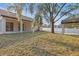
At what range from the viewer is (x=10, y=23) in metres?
4.54

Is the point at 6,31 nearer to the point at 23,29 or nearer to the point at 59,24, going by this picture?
the point at 23,29

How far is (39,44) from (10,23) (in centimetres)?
92

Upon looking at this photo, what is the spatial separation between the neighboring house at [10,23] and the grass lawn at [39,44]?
0.50 ft

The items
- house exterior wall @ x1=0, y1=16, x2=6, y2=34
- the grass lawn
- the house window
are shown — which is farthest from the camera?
the house window

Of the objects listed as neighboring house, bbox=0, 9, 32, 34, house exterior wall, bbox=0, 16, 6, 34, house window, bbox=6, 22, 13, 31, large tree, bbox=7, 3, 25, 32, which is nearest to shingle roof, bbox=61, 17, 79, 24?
neighboring house, bbox=0, 9, 32, 34

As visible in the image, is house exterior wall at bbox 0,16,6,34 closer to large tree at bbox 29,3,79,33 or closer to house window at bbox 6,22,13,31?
house window at bbox 6,22,13,31

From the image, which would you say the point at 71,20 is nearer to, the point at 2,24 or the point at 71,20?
the point at 71,20

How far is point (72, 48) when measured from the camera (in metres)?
4.11

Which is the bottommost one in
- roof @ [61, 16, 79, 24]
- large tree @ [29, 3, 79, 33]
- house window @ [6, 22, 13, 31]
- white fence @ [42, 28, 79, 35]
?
white fence @ [42, 28, 79, 35]

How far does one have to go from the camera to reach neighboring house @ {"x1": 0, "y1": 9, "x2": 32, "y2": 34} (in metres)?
4.25

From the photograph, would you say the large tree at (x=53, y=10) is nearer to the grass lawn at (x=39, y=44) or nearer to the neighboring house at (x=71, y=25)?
the neighboring house at (x=71, y=25)

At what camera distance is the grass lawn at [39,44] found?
408cm

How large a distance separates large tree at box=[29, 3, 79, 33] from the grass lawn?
262 mm

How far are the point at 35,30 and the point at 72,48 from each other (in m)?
0.91
